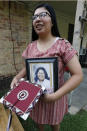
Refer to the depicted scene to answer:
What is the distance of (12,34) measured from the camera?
10.6 ft

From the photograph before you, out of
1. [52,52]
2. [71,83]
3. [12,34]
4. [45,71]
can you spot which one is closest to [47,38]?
[52,52]

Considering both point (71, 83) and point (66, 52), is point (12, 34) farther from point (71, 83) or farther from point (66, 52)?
point (71, 83)

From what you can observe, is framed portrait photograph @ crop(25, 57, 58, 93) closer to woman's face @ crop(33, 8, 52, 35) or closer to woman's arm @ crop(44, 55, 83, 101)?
woman's arm @ crop(44, 55, 83, 101)

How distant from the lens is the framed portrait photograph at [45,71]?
33.6 inches

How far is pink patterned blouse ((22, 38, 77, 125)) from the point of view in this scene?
0.91 m

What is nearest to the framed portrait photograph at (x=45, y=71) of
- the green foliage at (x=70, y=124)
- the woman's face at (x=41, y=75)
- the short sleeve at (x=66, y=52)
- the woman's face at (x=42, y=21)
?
the woman's face at (x=41, y=75)

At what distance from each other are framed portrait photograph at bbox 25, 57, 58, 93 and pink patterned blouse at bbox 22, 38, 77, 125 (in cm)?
10

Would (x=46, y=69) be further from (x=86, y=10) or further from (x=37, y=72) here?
(x=86, y=10)

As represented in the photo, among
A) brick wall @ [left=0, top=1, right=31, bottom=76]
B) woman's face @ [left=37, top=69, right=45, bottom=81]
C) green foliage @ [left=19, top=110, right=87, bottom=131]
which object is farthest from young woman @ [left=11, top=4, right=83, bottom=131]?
brick wall @ [left=0, top=1, right=31, bottom=76]

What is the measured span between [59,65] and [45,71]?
0.42 ft

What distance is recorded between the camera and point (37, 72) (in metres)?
0.92

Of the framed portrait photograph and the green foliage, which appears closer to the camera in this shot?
the framed portrait photograph

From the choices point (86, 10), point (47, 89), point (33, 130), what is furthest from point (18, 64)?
point (47, 89)

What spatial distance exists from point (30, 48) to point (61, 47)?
0.99 ft
